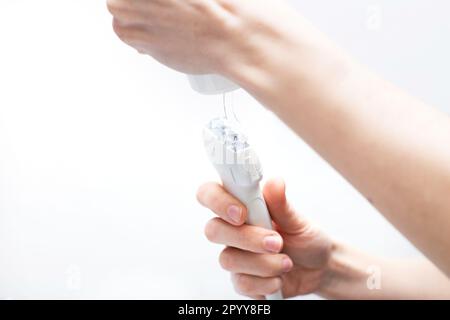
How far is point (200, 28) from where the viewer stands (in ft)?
1.72

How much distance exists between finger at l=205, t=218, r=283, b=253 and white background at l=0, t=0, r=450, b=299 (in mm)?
364

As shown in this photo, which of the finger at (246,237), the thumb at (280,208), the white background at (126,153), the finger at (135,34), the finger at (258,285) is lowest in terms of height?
the finger at (258,285)

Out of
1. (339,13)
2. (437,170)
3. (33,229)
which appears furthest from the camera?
(33,229)

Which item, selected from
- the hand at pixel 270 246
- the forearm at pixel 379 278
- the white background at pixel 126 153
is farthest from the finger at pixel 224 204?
the white background at pixel 126 153

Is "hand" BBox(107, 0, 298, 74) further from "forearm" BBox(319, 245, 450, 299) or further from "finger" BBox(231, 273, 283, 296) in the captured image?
"forearm" BBox(319, 245, 450, 299)

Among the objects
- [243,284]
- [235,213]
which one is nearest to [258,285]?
[243,284]

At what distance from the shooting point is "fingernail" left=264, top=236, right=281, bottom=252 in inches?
30.1

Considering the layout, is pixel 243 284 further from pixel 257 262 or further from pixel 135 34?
pixel 135 34

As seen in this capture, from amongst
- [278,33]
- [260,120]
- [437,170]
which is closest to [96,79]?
[260,120]

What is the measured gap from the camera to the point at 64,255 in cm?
122

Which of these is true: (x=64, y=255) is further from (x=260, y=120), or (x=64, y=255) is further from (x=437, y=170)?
(x=437, y=170)

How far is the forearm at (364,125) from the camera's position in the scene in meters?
0.47

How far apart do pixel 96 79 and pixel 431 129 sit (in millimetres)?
795

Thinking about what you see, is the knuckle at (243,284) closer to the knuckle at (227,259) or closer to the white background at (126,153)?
the knuckle at (227,259)
